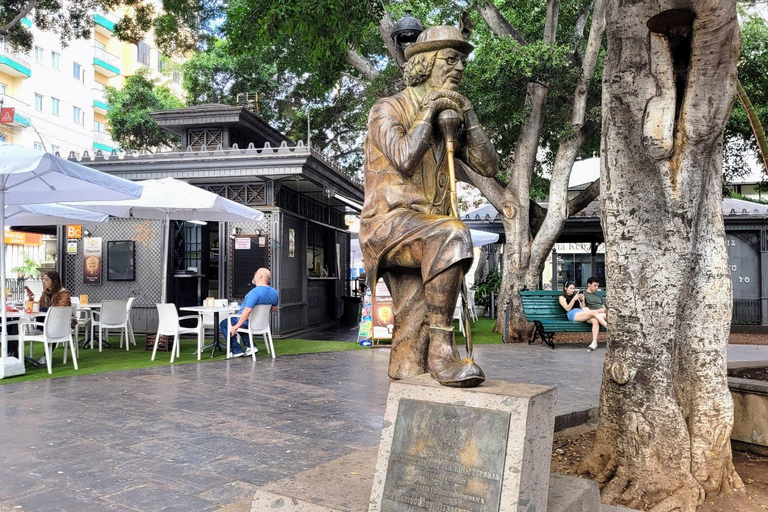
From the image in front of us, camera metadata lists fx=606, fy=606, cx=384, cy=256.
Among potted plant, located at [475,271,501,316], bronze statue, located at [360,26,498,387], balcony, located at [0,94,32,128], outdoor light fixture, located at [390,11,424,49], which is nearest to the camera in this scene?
bronze statue, located at [360,26,498,387]

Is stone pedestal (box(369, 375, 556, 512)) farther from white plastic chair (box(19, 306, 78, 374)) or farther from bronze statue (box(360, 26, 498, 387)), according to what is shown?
white plastic chair (box(19, 306, 78, 374))

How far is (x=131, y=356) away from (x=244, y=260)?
351 cm

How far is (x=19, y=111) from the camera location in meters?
33.8

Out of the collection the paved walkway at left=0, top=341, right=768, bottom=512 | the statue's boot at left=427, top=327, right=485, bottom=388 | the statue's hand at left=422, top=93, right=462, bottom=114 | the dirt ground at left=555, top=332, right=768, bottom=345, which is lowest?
the dirt ground at left=555, top=332, right=768, bottom=345

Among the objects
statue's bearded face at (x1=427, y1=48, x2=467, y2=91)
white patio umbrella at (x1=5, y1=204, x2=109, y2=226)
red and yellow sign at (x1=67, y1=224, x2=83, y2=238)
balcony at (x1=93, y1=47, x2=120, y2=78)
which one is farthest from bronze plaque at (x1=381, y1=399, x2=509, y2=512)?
balcony at (x1=93, y1=47, x2=120, y2=78)

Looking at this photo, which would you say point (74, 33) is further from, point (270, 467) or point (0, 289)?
point (270, 467)

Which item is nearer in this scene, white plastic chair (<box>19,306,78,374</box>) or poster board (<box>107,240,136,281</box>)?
white plastic chair (<box>19,306,78,374</box>)

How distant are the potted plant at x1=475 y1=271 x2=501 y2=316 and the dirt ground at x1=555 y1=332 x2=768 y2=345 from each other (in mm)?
4433

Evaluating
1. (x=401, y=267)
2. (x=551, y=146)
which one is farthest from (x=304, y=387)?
(x=551, y=146)

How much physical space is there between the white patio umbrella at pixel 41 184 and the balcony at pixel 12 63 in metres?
29.7

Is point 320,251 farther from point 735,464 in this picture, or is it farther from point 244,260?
point 735,464

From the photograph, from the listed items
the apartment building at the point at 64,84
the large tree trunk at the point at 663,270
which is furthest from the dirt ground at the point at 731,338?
the apartment building at the point at 64,84

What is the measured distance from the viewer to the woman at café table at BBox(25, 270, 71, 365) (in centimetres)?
A: 891

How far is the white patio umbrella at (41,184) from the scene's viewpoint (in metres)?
6.67
